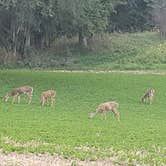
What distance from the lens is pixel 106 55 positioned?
57.2 meters

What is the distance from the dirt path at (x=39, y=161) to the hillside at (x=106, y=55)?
3614 cm

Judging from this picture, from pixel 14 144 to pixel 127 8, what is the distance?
5544 cm

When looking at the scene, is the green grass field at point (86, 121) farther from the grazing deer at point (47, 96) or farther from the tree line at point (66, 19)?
the tree line at point (66, 19)

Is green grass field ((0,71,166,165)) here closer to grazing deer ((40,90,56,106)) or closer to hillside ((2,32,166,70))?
grazing deer ((40,90,56,106))

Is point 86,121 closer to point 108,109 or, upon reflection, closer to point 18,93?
point 108,109

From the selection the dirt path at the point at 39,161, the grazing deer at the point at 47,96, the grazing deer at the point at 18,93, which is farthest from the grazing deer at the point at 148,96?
the dirt path at the point at 39,161

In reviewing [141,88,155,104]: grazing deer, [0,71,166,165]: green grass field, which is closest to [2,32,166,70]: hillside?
[0,71,166,165]: green grass field

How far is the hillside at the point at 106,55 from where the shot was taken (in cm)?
5175

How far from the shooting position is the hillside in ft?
170

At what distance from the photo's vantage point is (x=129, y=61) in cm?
5338

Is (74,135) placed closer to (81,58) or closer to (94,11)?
(94,11)

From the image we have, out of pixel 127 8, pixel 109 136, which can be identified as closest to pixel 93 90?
pixel 109 136

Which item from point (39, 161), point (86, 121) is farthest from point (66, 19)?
point (39, 161)

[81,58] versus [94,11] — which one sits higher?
[94,11]
